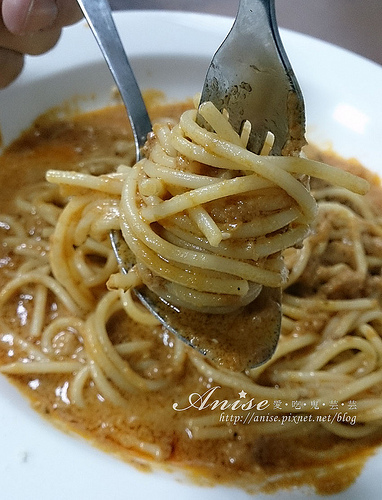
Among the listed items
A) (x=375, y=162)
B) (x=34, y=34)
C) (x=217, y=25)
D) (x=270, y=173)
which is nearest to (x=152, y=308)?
(x=270, y=173)

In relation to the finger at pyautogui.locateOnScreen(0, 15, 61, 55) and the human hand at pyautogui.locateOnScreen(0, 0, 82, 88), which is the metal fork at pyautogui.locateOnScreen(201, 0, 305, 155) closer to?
the human hand at pyautogui.locateOnScreen(0, 0, 82, 88)

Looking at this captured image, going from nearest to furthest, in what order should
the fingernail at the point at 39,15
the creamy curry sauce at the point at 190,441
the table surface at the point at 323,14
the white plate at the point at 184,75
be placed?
the creamy curry sauce at the point at 190,441, the fingernail at the point at 39,15, the white plate at the point at 184,75, the table surface at the point at 323,14

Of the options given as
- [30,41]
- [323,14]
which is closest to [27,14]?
[30,41]

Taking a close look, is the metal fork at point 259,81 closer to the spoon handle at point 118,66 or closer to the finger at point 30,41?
the spoon handle at point 118,66

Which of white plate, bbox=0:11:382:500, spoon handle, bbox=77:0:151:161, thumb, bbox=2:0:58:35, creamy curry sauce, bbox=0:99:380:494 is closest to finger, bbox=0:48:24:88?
white plate, bbox=0:11:382:500

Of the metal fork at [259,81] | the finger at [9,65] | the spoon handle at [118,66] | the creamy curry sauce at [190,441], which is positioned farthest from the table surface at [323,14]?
the creamy curry sauce at [190,441]

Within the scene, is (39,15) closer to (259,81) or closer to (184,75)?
(259,81)
